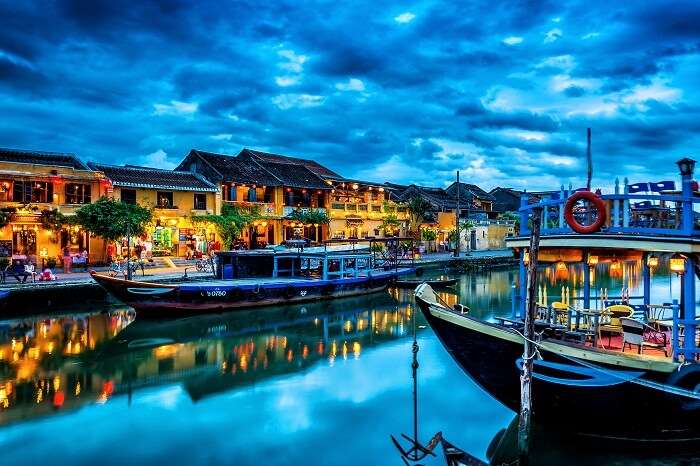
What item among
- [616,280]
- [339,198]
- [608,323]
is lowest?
[616,280]

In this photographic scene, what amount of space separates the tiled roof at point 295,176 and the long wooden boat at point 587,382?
97.4 ft

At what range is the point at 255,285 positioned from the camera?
1992 cm

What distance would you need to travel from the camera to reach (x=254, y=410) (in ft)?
32.4

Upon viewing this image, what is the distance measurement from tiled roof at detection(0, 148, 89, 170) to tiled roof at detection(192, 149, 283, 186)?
859cm

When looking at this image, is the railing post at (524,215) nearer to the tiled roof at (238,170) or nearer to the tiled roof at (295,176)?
the tiled roof at (238,170)

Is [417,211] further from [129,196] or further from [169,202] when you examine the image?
[129,196]

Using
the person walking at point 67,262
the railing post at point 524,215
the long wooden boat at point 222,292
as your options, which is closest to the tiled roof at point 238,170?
the person walking at point 67,262

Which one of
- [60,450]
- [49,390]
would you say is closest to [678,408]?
[60,450]

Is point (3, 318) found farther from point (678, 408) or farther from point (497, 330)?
point (678, 408)

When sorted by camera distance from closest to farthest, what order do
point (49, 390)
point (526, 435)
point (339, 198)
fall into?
1. point (526, 435)
2. point (49, 390)
3. point (339, 198)

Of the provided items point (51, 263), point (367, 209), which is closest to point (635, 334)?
point (51, 263)

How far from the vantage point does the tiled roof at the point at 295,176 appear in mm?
37438

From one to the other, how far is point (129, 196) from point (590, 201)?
2683cm

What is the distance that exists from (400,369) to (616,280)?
26.9m
